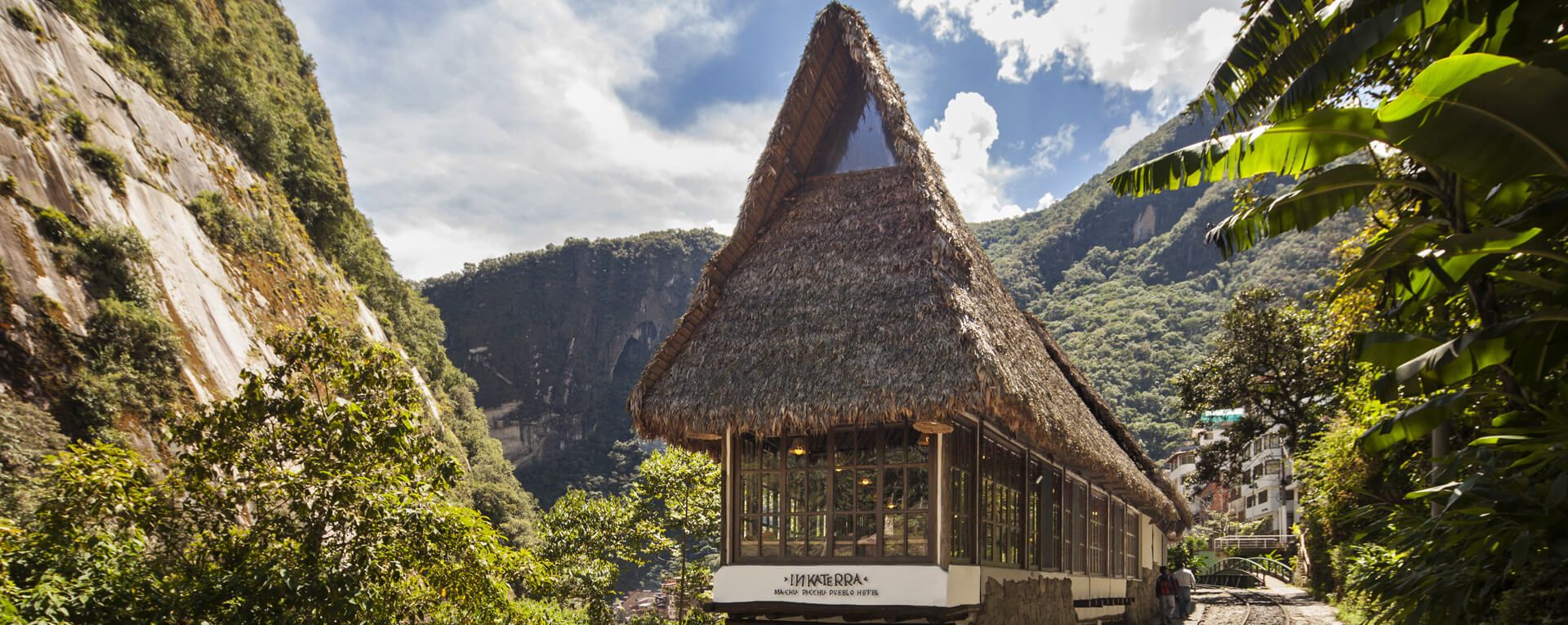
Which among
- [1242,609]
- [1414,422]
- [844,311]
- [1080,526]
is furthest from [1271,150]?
[1242,609]

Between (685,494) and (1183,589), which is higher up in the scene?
(685,494)

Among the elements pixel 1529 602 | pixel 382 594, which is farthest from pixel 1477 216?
pixel 382 594

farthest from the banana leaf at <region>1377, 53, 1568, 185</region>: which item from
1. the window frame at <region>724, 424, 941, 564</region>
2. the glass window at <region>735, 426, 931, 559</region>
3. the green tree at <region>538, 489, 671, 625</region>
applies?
the green tree at <region>538, 489, 671, 625</region>

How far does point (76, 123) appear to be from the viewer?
2506cm

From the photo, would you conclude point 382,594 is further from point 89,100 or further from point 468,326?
point 468,326

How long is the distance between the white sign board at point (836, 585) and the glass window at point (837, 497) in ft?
0.53

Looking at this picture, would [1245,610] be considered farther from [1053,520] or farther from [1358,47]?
[1358,47]

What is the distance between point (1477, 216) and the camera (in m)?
7.23

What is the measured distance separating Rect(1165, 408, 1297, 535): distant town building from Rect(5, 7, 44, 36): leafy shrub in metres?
43.0

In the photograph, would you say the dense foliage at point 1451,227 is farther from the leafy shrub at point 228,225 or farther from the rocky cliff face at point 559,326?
the rocky cliff face at point 559,326

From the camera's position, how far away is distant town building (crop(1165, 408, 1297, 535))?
50491 millimetres

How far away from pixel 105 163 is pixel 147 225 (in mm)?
1818

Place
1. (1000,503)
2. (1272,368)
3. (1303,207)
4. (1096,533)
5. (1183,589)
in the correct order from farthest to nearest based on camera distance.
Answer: (1272,368) < (1183,589) < (1096,533) < (1000,503) < (1303,207)

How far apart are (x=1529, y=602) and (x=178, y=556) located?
1044 centimetres
